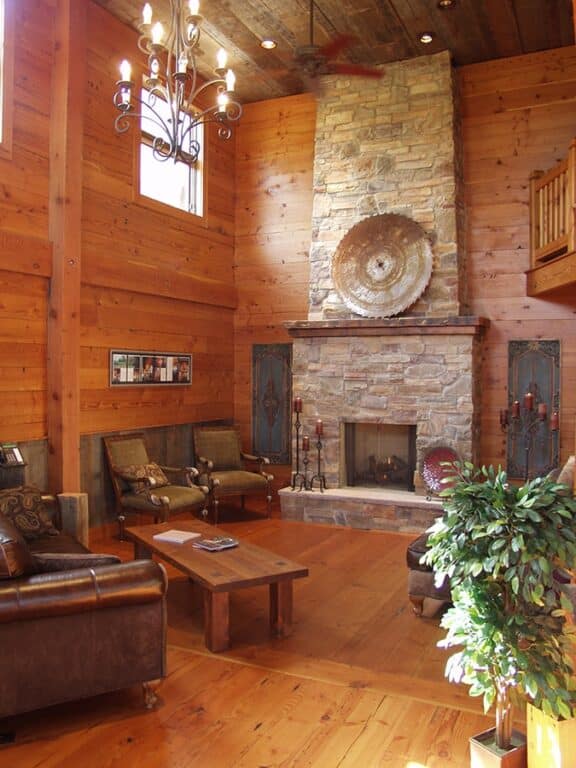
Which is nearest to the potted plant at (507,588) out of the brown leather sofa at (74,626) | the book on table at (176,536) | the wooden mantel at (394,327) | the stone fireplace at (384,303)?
the brown leather sofa at (74,626)

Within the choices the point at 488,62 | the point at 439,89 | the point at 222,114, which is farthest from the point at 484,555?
the point at 488,62

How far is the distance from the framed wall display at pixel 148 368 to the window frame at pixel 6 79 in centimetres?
196

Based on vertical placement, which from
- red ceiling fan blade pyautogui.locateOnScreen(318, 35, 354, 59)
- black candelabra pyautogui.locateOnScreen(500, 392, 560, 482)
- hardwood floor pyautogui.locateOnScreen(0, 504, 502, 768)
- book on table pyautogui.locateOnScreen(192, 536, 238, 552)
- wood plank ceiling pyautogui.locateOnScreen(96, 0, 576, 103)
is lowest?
hardwood floor pyautogui.locateOnScreen(0, 504, 502, 768)

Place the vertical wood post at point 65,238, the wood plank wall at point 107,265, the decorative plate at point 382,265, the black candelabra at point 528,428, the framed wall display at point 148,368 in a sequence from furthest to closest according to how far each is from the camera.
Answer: the decorative plate at point 382,265
the black candelabra at point 528,428
the framed wall display at point 148,368
the vertical wood post at point 65,238
the wood plank wall at point 107,265

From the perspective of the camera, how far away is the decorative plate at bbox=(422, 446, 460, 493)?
20.6ft

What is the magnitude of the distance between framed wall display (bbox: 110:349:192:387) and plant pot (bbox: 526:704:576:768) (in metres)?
4.78

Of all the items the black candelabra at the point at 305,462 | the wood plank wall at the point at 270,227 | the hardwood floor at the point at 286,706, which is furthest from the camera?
the wood plank wall at the point at 270,227

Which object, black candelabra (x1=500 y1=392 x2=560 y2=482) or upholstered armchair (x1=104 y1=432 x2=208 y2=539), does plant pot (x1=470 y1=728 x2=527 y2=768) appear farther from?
black candelabra (x1=500 y1=392 x2=560 y2=482)

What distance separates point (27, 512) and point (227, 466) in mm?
2852

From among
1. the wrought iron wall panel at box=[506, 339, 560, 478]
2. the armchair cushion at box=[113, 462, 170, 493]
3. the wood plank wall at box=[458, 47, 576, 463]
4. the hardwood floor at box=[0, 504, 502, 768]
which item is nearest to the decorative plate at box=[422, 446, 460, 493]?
the wood plank wall at box=[458, 47, 576, 463]

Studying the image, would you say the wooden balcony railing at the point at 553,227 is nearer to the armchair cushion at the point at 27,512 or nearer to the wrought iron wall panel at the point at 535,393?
the wrought iron wall panel at the point at 535,393

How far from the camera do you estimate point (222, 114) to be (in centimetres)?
400

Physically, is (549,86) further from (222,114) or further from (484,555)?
(484,555)

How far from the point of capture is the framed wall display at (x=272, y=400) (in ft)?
25.0
